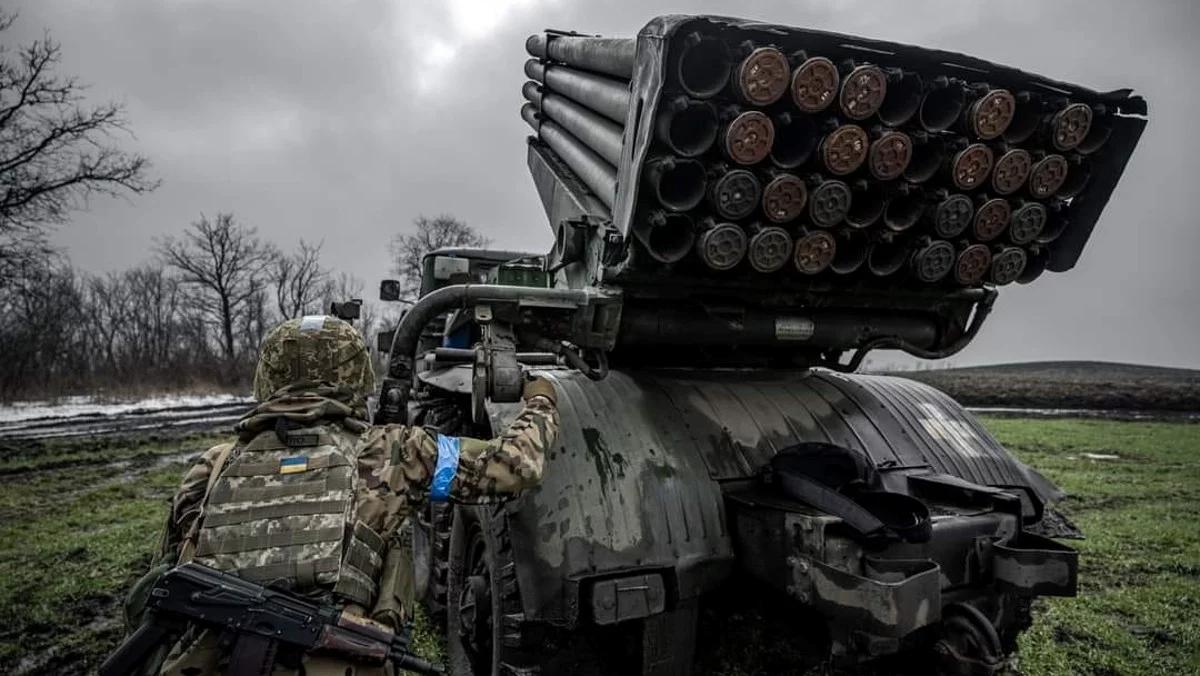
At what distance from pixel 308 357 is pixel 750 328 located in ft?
7.41

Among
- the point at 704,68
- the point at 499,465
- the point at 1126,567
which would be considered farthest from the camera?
the point at 1126,567

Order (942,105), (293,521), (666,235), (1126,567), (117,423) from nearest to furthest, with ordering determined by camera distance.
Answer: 1. (293,521)
2. (942,105)
3. (666,235)
4. (1126,567)
5. (117,423)

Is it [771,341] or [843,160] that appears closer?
[843,160]

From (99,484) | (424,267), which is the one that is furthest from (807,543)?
(99,484)

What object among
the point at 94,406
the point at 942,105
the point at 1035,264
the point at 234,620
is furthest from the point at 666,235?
the point at 94,406

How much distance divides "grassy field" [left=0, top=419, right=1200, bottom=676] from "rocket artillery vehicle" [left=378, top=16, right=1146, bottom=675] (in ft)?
3.17

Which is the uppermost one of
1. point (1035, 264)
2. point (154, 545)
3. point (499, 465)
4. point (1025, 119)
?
point (1025, 119)

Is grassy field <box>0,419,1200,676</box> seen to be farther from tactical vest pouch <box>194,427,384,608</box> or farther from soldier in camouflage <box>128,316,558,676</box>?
tactical vest pouch <box>194,427,384,608</box>

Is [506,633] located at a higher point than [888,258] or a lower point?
lower

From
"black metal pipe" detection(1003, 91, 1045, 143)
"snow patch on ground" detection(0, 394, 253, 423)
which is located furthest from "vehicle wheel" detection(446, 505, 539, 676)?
"snow patch on ground" detection(0, 394, 253, 423)

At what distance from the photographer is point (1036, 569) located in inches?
115

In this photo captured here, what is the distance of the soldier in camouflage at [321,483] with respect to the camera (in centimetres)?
222

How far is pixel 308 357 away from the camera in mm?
2584

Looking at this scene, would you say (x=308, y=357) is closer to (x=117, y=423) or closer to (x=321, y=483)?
(x=321, y=483)
